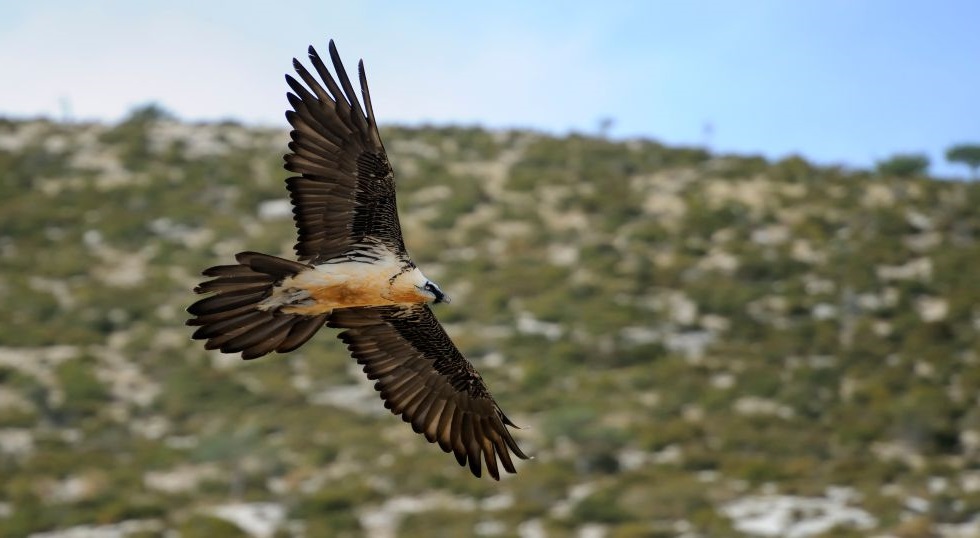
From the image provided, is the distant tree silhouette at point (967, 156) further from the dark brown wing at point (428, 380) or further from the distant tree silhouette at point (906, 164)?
the dark brown wing at point (428, 380)

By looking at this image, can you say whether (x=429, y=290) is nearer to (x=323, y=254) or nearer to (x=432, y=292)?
(x=432, y=292)

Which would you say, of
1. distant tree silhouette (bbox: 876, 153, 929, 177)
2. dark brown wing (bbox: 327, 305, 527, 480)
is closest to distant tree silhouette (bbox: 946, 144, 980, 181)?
distant tree silhouette (bbox: 876, 153, 929, 177)

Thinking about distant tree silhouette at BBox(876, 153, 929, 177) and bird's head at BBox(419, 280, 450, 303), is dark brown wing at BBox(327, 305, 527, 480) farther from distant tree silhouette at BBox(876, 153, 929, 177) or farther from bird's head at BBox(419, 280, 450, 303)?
distant tree silhouette at BBox(876, 153, 929, 177)

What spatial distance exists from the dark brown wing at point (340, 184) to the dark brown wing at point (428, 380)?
138cm

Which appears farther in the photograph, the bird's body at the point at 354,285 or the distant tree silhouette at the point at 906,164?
the distant tree silhouette at the point at 906,164

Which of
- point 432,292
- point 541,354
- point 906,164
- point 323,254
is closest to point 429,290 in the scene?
point 432,292

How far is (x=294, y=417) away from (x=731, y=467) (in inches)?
329

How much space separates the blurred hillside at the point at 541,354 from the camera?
73.8 ft

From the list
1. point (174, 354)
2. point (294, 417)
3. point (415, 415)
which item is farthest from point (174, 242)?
point (415, 415)

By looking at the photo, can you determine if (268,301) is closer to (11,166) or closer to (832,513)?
(832,513)

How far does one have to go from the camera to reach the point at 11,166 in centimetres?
4106

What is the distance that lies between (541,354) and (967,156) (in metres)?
26.4

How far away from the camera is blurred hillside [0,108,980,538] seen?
885 inches

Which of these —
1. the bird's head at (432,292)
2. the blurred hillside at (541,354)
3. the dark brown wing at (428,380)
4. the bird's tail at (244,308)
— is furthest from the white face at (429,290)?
the blurred hillside at (541,354)
